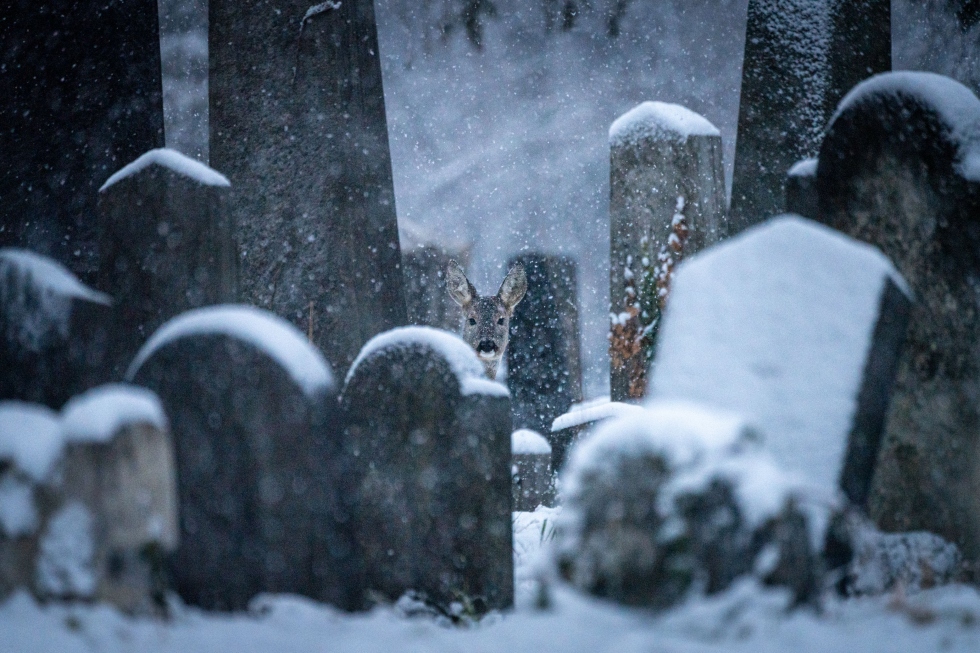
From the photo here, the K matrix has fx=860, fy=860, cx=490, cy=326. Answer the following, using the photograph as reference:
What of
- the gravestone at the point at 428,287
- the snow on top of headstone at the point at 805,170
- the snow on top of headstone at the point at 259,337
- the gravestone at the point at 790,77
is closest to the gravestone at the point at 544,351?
the gravestone at the point at 428,287

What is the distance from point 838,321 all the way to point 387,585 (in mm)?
1944

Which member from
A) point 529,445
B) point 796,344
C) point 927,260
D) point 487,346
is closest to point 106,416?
point 796,344

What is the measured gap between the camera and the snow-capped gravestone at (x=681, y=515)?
1.52 m

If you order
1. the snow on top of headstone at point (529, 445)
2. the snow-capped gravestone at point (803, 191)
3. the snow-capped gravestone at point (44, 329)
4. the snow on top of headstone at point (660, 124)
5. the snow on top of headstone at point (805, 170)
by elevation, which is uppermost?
the snow on top of headstone at point (660, 124)

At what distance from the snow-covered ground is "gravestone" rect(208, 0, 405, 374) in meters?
3.01

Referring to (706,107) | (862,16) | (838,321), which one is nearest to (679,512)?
(838,321)

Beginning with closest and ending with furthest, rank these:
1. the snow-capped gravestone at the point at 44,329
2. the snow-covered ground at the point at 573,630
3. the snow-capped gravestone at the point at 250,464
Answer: the snow-covered ground at the point at 573,630 → the snow-capped gravestone at the point at 250,464 → the snow-capped gravestone at the point at 44,329

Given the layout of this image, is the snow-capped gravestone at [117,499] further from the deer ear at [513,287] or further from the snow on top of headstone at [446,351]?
the deer ear at [513,287]

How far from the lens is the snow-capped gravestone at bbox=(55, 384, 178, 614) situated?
1631mm

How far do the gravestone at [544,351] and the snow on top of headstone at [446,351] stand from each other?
4597 millimetres

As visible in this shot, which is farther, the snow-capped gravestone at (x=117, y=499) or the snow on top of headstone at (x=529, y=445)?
the snow on top of headstone at (x=529, y=445)

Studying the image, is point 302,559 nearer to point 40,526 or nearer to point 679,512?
point 40,526

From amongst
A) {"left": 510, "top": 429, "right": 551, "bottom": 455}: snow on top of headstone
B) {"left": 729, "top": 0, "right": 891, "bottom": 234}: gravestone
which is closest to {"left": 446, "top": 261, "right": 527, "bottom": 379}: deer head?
{"left": 510, "top": 429, "right": 551, "bottom": 455}: snow on top of headstone

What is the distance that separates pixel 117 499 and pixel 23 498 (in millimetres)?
164
